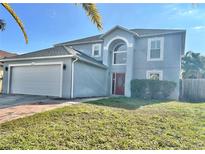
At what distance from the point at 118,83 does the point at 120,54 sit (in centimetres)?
276

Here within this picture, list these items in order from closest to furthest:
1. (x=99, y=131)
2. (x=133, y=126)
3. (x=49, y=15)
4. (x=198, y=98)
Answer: (x=99, y=131) → (x=133, y=126) → (x=49, y=15) → (x=198, y=98)

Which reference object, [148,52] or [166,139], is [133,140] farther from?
[148,52]

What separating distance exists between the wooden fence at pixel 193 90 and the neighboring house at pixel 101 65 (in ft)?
4.51

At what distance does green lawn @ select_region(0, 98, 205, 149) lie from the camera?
15.3 ft

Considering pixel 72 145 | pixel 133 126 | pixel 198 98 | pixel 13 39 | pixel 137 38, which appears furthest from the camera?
pixel 137 38

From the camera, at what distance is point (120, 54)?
17578 mm

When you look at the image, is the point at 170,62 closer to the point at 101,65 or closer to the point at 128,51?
the point at 128,51

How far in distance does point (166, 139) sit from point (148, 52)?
12102 millimetres

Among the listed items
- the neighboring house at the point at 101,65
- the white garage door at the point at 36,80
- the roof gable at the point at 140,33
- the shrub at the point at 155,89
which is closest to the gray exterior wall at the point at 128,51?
the neighboring house at the point at 101,65

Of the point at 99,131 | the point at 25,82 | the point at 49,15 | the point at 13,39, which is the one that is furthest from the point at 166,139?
the point at 25,82

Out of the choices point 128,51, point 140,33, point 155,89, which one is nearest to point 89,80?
point 128,51

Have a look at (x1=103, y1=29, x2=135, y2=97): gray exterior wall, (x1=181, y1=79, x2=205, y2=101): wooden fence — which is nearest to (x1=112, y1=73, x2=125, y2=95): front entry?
(x1=103, y1=29, x2=135, y2=97): gray exterior wall

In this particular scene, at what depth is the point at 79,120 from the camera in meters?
6.41

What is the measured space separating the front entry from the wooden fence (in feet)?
17.2
